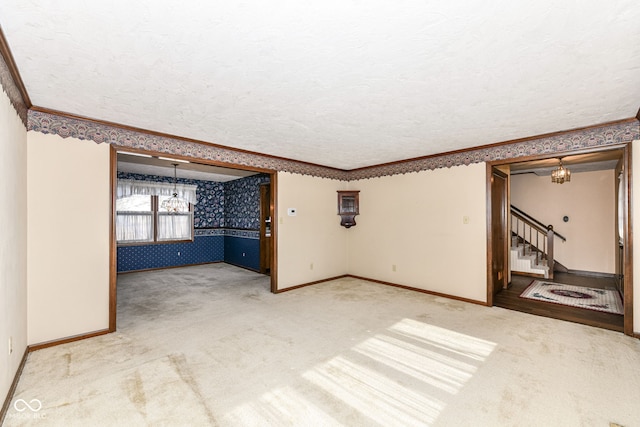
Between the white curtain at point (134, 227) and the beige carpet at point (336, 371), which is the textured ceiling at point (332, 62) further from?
the white curtain at point (134, 227)

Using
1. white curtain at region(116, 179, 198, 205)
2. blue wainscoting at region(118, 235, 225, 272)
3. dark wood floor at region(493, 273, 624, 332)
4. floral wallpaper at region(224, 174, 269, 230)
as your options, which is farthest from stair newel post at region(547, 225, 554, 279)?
white curtain at region(116, 179, 198, 205)

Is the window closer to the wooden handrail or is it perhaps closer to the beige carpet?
the beige carpet

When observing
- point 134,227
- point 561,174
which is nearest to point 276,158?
point 134,227

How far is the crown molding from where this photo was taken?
185cm

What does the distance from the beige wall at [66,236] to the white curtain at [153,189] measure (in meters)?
3.81

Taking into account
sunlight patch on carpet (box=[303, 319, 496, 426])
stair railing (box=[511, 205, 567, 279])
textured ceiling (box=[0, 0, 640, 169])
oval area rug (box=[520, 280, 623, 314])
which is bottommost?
oval area rug (box=[520, 280, 623, 314])

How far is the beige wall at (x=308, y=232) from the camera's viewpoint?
204 inches

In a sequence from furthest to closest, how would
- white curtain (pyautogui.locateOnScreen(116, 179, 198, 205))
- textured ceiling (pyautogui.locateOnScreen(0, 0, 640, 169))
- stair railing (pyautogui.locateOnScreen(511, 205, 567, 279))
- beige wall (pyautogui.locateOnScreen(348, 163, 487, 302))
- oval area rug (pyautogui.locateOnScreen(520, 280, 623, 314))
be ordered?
1. white curtain (pyautogui.locateOnScreen(116, 179, 198, 205))
2. stair railing (pyautogui.locateOnScreen(511, 205, 567, 279))
3. beige wall (pyautogui.locateOnScreen(348, 163, 487, 302))
4. oval area rug (pyautogui.locateOnScreen(520, 280, 623, 314))
5. textured ceiling (pyautogui.locateOnScreen(0, 0, 640, 169))

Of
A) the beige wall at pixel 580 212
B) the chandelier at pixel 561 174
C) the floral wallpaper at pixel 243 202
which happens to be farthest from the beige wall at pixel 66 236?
the beige wall at pixel 580 212

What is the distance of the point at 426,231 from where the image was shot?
16.3 feet

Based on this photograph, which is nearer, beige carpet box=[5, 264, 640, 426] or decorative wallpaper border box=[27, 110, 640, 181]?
beige carpet box=[5, 264, 640, 426]

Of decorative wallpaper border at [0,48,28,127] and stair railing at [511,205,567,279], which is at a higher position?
decorative wallpaper border at [0,48,28,127]

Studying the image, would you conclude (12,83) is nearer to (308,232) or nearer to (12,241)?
(12,241)

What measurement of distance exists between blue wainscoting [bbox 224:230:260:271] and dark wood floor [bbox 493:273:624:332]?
503 centimetres
